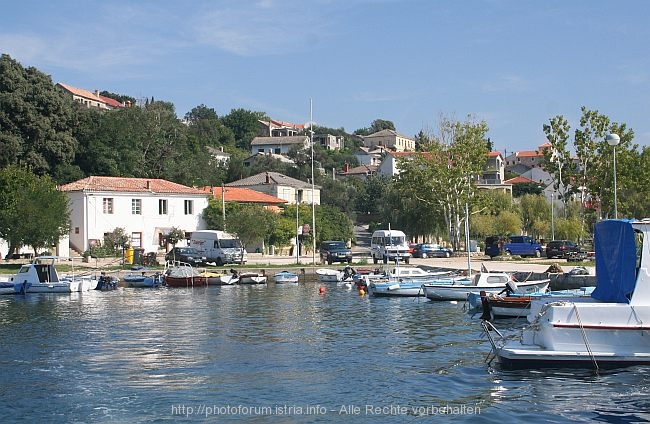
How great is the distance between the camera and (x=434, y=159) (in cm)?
8125

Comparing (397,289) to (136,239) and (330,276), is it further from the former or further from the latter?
(136,239)

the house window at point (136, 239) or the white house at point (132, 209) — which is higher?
the white house at point (132, 209)

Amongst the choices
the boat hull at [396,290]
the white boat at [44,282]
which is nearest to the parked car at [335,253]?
the boat hull at [396,290]

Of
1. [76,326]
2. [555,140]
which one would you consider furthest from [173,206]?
[76,326]

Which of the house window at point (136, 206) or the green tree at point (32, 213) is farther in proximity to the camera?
the house window at point (136, 206)

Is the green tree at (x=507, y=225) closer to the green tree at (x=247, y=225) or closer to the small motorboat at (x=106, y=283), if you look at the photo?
the green tree at (x=247, y=225)

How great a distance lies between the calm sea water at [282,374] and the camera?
1962 cm

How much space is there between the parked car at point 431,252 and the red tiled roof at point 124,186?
867 inches

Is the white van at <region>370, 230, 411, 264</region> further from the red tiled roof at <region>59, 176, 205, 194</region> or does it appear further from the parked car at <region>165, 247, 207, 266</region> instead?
the red tiled roof at <region>59, 176, 205, 194</region>

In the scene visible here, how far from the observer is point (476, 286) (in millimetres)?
42594

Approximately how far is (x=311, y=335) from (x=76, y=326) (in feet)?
35.0

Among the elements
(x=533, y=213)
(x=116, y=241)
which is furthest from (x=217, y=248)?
(x=533, y=213)

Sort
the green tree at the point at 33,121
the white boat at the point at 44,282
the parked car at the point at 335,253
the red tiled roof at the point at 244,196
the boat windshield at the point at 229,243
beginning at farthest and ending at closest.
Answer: the red tiled roof at the point at 244,196
the green tree at the point at 33,121
the boat windshield at the point at 229,243
the parked car at the point at 335,253
the white boat at the point at 44,282

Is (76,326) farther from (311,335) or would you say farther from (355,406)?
(355,406)
